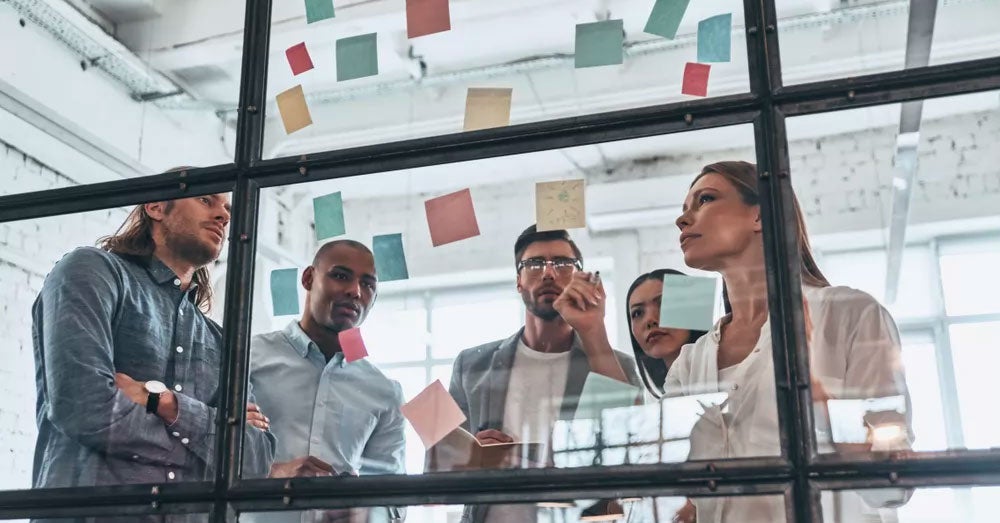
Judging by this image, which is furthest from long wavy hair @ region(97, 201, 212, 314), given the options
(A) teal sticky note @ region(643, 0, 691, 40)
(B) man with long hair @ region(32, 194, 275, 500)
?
(A) teal sticky note @ region(643, 0, 691, 40)

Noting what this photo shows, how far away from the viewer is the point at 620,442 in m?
1.26

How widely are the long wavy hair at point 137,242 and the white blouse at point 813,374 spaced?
823 mm

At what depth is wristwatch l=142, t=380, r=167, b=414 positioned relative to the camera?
1494 millimetres

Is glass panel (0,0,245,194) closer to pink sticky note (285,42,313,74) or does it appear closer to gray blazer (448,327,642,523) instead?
pink sticky note (285,42,313,74)

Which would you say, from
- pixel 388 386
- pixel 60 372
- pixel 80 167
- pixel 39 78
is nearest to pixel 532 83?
pixel 388 386

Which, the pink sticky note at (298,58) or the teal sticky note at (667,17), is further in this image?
the pink sticky note at (298,58)

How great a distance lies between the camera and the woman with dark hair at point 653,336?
4.27 ft

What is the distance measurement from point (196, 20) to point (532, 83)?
30.9 inches

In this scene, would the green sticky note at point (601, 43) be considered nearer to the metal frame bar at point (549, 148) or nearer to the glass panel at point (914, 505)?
the metal frame bar at point (549, 148)

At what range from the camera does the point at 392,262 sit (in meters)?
1.46

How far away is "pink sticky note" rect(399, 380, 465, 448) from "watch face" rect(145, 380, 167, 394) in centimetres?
39

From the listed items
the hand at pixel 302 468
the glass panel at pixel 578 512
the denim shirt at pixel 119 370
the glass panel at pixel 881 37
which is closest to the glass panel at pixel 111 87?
the denim shirt at pixel 119 370

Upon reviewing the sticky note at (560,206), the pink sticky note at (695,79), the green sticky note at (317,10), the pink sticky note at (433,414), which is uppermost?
the green sticky note at (317,10)

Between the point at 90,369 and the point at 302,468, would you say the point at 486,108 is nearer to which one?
the point at 302,468
